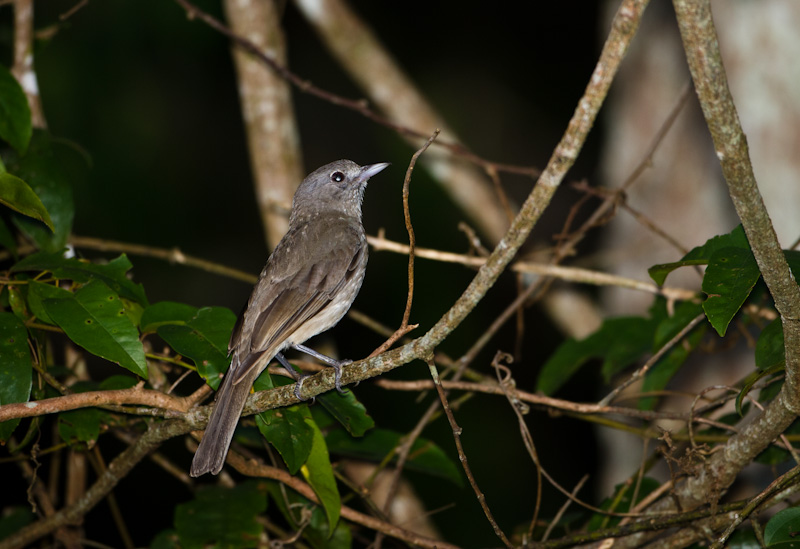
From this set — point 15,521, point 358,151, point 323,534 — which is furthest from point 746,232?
point 358,151

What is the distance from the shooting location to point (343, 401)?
3207 millimetres

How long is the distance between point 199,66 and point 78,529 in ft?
21.0

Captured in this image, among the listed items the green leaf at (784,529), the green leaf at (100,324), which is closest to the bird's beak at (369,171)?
the green leaf at (100,324)

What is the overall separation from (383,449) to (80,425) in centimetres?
138

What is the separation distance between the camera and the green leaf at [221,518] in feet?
11.0

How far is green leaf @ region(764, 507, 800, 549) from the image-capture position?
2514 mm

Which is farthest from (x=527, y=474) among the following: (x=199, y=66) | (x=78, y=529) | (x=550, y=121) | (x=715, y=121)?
(x=715, y=121)

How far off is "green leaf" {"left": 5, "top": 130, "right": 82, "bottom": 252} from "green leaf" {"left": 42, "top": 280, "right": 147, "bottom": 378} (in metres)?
0.94

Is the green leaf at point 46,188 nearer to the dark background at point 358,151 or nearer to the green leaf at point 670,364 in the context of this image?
the green leaf at point 670,364

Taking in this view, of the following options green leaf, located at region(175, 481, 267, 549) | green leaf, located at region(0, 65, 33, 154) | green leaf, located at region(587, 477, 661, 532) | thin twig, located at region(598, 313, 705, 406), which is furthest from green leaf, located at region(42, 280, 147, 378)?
green leaf, located at region(587, 477, 661, 532)

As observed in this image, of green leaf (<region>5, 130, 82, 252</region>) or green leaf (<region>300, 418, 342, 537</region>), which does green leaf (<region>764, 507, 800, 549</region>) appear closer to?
green leaf (<region>300, 418, 342, 537</region>)

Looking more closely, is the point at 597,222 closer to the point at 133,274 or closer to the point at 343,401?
the point at 343,401

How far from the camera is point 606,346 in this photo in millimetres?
3916

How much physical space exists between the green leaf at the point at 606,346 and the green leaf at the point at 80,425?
6.74 feet
